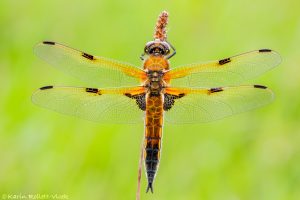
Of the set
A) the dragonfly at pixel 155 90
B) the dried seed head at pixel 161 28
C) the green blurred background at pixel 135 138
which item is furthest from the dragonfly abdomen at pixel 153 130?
the green blurred background at pixel 135 138

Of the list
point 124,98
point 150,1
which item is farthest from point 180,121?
point 150,1

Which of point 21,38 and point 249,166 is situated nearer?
point 249,166

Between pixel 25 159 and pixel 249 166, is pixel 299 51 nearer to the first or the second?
pixel 249 166

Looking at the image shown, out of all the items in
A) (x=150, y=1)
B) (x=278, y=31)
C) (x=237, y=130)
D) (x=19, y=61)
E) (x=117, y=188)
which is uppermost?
(x=150, y=1)

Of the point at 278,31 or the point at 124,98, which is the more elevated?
the point at 278,31

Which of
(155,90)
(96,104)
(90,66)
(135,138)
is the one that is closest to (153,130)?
(155,90)

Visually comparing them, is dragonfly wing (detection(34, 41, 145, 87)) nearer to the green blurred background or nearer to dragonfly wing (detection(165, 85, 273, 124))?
dragonfly wing (detection(165, 85, 273, 124))

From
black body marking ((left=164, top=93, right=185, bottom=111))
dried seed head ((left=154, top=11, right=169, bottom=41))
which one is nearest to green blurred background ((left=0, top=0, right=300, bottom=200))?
black body marking ((left=164, top=93, right=185, bottom=111))

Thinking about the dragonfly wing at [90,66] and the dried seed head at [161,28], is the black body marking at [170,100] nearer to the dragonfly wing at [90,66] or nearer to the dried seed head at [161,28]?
the dragonfly wing at [90,66]

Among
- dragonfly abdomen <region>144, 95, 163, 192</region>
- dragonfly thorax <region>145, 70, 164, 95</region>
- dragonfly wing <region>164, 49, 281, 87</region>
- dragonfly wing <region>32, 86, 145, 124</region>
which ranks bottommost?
dragonfly abdomen <region>144, 95, 163, 192</region>
